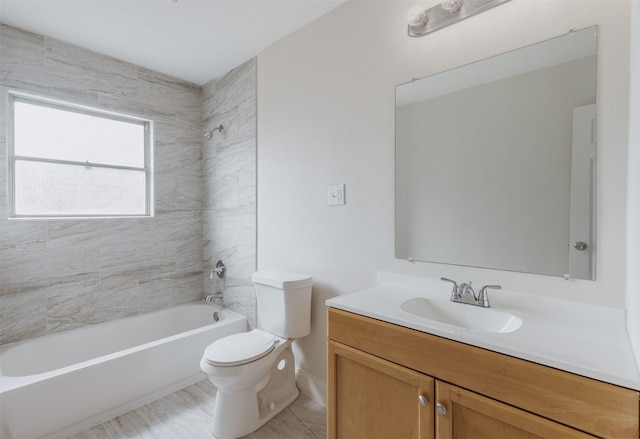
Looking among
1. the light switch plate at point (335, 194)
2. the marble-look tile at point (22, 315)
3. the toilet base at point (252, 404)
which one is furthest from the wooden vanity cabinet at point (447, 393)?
the marble-look tile at point (22, 315)

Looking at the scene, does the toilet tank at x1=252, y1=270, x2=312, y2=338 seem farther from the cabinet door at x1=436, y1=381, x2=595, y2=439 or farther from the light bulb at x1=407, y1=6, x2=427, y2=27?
the light bulb at x1=407, y1=6, x2=427, y2=27

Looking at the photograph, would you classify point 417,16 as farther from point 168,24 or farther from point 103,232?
point 103,232

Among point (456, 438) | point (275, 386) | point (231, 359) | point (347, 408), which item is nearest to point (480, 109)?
point (456, 438)

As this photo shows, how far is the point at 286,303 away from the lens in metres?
1.87

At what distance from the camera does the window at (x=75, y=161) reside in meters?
2.10

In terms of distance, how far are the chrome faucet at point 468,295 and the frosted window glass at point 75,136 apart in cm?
274

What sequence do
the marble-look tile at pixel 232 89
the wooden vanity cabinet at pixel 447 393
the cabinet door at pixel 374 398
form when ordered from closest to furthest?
the wooden vanity cabinet at pixel 447 393
the cabinet door at pixel 374 398
the marble-look tile at pixel 232 89

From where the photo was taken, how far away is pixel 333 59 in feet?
6.06

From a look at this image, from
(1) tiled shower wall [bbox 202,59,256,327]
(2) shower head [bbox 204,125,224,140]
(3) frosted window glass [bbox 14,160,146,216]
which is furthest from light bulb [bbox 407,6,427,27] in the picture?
(3) frosted window glass [bbox 14,160,146,216]

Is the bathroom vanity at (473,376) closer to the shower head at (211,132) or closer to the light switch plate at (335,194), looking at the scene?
the light switch plate at (335,194)

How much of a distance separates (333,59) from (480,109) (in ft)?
3.14

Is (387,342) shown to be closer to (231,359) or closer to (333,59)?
(231,359)

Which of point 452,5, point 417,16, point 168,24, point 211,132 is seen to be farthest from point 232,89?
point 452,5

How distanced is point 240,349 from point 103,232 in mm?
1596
